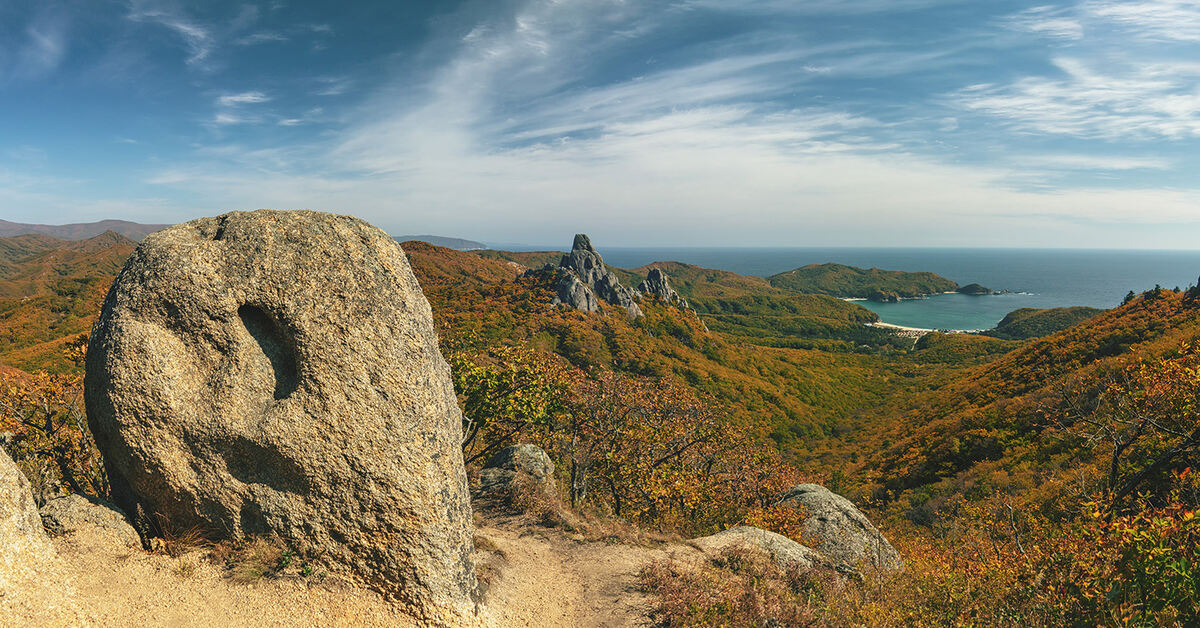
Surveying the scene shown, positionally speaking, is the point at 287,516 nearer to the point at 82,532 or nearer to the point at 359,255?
the point at 82,532

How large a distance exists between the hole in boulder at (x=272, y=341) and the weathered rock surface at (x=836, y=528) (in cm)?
1863

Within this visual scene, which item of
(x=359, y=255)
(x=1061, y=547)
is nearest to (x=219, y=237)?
(x=359, y=255)

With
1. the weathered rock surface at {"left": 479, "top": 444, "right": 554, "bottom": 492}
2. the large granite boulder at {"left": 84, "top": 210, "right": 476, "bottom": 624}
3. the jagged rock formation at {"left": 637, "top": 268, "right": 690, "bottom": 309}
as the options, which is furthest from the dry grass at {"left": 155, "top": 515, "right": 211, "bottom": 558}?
the jagged rock formation at {"left": 637, "top": 268, "right": 690, "bottom": 309}

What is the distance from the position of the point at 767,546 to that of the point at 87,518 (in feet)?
53.1

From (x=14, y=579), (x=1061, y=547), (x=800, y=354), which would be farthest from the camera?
(x=800, y=354)

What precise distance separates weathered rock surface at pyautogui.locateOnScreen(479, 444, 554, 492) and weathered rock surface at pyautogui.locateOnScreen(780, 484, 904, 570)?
1098 centimetres

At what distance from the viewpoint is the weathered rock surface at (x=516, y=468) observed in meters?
17.5

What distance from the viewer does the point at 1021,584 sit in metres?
10.1

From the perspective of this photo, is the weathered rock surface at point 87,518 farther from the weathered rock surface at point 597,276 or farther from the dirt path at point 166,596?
the weathered rock surface at point 597,276

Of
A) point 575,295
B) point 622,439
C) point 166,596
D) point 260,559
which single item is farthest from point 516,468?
point 575,295

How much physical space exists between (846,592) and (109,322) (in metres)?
16.9

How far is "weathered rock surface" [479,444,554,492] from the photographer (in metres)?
17.5

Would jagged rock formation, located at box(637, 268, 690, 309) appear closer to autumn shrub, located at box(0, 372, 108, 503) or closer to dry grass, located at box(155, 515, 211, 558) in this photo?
autumn shrub, located at box(0, 372, 108, 503)

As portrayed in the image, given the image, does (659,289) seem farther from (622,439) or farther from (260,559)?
(260,559)
